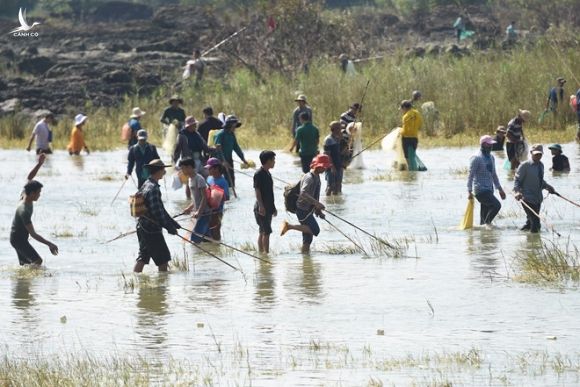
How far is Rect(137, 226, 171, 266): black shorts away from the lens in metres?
16.1

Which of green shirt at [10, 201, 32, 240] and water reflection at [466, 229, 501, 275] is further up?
green shirt at [10, 201, 32, 240]

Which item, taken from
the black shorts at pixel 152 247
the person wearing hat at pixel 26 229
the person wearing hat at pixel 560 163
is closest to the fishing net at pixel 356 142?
the person wearing hat at pixel 560 163

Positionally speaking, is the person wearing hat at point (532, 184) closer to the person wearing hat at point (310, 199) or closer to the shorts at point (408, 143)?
the person wearing hat at point (310, 199)

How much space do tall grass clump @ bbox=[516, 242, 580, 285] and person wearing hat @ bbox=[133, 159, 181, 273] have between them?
3697mm

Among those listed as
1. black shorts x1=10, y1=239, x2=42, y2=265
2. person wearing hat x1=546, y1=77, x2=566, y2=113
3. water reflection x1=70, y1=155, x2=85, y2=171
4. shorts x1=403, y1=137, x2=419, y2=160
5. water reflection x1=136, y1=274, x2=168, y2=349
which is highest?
person wearing hat x1=546, y1=77, x2=566, y2=113

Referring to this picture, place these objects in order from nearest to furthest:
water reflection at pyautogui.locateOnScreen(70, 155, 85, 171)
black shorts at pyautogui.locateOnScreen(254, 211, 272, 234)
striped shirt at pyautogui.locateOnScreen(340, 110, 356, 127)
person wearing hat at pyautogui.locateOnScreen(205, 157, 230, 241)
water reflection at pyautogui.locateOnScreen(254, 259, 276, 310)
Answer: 1. water reflection at pyautogui.locateOnScreen(254, 259, 276, 310)
2. black shorts at pyautogui.locateOnScreen(254, 211, 272, 234)
3. person wearing hat at pyautogui.locateOnScreen(205, 157, 230, 241)
4. striped shirt at pyautogui.locateOnScreen(340, 110, 356, 127)
5. water reflection at pyautogui.locateOnScreen(70, 155, 85, 171)

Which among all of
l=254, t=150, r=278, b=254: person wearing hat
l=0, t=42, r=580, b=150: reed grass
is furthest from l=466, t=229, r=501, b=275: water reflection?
l=0, t=42, r=580, b=150: reed grass

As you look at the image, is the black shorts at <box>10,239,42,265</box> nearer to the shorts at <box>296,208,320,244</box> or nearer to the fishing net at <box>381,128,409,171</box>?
the shorts at <box>296,208,320,244</box>

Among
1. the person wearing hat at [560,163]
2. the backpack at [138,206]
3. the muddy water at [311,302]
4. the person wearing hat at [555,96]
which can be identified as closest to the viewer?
the muddy water at [311,302]

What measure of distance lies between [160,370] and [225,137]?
13310mm

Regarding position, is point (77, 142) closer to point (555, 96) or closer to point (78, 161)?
point (78, 161)

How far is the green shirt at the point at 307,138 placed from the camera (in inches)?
1014

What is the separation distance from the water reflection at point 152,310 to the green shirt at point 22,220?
4.56 feet

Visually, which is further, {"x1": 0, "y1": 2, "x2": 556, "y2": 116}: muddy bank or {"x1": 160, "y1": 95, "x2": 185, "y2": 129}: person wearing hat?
{"x1": 0, "y1": 2, "x2": 556, "y2": 116}: muddy bank
